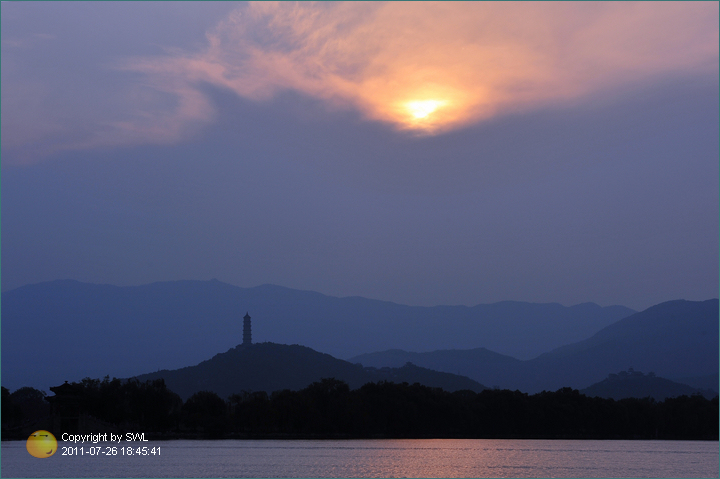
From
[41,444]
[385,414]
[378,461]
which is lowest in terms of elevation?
[41,444]

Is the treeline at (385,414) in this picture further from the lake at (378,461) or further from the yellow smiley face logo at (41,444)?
the lake at (378,461)

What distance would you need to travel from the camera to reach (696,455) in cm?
10694

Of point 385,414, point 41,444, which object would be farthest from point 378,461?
point 41,444

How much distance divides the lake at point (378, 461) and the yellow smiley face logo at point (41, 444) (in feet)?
4.38

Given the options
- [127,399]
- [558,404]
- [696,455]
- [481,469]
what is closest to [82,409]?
[127,399]

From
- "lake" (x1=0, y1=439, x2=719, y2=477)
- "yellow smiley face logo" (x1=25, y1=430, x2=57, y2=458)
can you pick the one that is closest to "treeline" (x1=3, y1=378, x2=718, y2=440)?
"yellow smiley face logo" (x1=25, y1=430, x2=57, y2=458)

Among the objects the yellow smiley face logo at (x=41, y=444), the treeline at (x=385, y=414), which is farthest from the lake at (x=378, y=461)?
the treeline at (x=385, y=414)

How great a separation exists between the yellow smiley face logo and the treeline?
12427mm

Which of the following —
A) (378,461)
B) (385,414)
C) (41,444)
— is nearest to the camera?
(378,461)

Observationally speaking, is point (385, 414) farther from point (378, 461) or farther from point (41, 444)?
point (41, 444)

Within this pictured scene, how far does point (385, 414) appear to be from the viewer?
5404 inches

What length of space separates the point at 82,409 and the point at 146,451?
37161mm

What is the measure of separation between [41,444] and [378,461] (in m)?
55.4

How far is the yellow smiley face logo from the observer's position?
100 m
